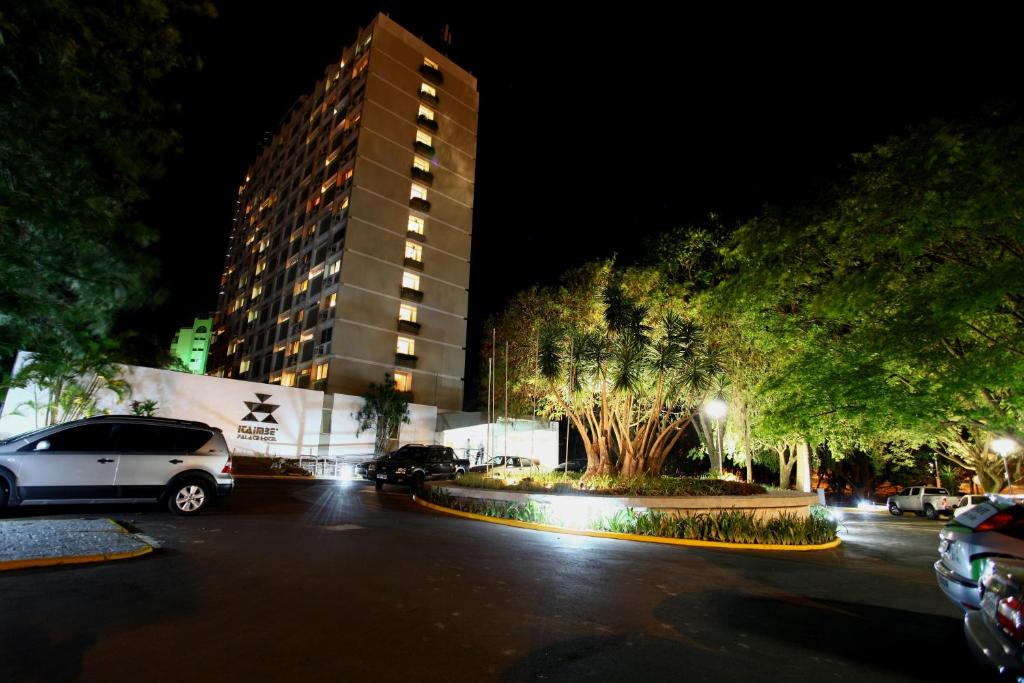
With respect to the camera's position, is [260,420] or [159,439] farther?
[260,420]

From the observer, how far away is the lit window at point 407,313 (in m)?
44.3

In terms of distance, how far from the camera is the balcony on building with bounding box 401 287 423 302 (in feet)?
146

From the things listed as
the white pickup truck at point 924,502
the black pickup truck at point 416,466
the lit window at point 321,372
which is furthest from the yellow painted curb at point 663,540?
the lit window at point 321,372

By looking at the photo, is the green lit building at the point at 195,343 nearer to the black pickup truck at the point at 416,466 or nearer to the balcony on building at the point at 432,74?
the balcony on building at the point at 432,74

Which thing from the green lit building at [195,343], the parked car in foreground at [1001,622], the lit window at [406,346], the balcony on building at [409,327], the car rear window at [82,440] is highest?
the green lit building at [195,343]

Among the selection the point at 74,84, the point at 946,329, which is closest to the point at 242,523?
the point at 74,84

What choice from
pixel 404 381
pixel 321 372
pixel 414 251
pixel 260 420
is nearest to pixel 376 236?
pixel 414 251

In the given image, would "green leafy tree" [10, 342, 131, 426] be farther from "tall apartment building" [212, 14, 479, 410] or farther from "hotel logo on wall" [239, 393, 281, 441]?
"tall apartment building" [212, 14, 479, 410]

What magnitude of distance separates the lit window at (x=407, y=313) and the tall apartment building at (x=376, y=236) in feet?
0.29

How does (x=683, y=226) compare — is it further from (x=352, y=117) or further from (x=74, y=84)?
(x=352, y=117)

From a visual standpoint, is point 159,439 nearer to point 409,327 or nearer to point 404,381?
point 404,381

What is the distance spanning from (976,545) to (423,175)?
155 feet

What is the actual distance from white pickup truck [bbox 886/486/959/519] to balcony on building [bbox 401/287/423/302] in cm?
3526

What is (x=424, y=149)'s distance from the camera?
48.3 meters
